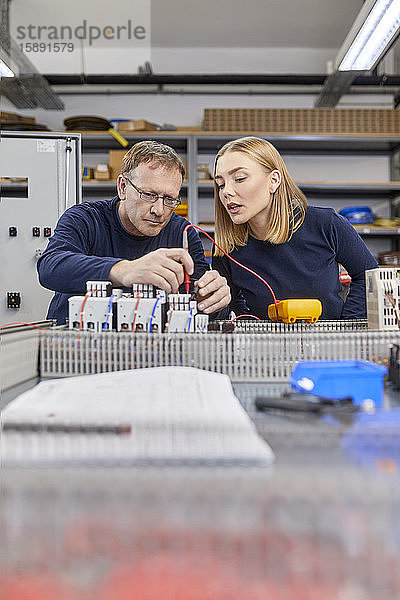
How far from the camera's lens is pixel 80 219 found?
187 centimetres

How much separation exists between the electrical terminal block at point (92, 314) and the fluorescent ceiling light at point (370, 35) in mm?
2781

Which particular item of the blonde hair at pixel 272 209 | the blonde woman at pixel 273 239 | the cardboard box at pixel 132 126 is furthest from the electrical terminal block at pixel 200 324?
the cardboard box at pixel 132 126

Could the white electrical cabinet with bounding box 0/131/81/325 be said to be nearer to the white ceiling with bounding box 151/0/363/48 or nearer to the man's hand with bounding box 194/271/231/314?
the white ceiling with bounding box 151/0/363/48

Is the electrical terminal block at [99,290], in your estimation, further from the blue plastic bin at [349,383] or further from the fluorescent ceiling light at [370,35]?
the fluorescent ceiling light at [370,35]

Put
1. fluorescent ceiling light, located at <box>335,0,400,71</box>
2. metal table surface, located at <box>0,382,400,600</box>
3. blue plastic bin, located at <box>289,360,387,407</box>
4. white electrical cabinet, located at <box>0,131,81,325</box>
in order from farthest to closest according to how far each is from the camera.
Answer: white electrical cabinet, located at <box>0,131,81,325</box> < fluorescent ceiling light, located at <box>335,0,400,71</box> < blue plastic bin, located at <box>289,360,387,407</box> < metal table surface, located at <box>0,382,400,600</box>

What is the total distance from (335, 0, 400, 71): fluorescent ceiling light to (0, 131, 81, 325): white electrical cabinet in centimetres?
204

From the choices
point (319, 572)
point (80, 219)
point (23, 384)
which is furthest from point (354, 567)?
point (80, 219)

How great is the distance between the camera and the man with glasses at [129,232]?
4.61 ft

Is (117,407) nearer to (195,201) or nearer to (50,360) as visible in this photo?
(50,360)

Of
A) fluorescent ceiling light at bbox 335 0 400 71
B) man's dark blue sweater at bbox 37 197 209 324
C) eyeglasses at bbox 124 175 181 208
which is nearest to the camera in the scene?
man's dark blue sweater at bbox 37 197 209 324

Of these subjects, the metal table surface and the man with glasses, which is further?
the man with glasses

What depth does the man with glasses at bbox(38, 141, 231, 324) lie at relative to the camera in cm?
141

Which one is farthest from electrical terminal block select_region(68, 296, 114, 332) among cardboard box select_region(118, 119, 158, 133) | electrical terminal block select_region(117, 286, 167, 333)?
cardboard box select_region(118, 119, 158, 133)

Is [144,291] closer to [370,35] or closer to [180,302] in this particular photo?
[180,302]
